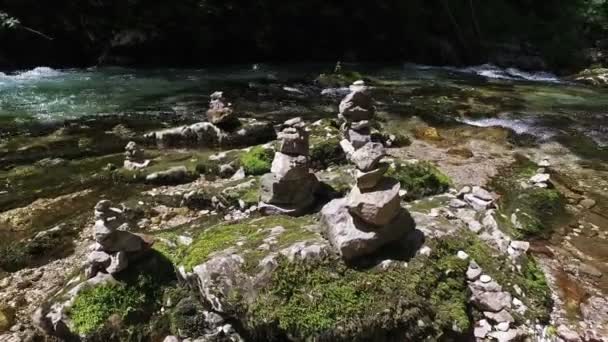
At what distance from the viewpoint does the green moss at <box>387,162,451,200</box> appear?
23.4 feet

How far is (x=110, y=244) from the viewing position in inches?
187

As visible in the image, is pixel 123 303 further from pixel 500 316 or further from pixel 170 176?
pixel 170 176

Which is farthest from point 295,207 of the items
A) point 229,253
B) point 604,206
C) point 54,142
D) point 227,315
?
point 54,142

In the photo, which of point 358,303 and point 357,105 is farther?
point 357,105

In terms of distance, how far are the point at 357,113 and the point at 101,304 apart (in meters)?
3.10

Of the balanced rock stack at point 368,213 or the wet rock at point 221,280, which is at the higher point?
the balanced rock stack at point 368,213

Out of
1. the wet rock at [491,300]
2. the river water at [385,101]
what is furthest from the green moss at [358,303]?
the river water at [385,101]

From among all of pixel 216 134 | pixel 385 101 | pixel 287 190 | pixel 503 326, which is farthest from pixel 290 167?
pixel 385 101

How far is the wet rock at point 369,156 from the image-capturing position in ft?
15.1

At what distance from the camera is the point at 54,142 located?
10445 mm

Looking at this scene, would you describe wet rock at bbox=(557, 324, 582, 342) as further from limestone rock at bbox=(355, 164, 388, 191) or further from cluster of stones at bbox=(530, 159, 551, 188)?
cluster of stones at bbox=(530, 159, 551, 188)

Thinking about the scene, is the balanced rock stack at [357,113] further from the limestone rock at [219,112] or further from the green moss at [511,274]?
the limestone rock at [219,112]

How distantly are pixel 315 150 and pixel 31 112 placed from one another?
852 cm

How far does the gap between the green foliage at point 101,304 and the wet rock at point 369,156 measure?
239 centimetres
